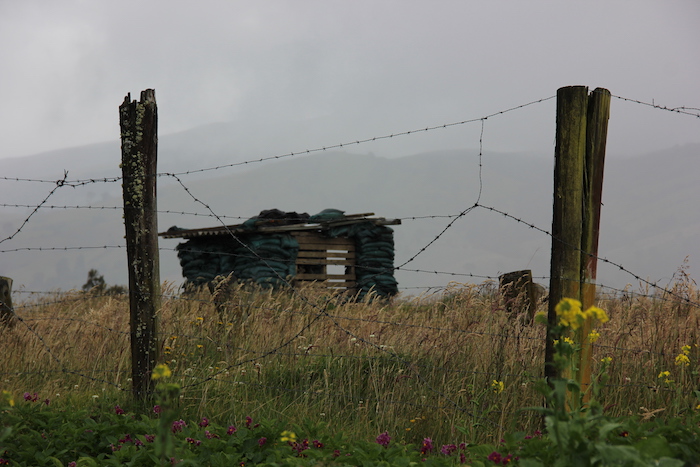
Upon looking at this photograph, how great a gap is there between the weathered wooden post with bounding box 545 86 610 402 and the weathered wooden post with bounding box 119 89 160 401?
10.5 ft

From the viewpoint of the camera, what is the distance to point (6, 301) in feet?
26.8

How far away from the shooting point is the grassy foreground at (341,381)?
4102 millimetres

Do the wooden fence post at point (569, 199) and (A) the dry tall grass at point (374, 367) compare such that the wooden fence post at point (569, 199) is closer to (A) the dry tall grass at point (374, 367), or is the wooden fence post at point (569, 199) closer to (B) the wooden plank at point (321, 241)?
(A) the dry tall grass at point (374, 367)

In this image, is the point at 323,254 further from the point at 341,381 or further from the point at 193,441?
the point at 193,441

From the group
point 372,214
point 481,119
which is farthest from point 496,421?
point 372,214

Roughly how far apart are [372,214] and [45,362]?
36.4ft

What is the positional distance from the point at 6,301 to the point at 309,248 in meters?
9.59

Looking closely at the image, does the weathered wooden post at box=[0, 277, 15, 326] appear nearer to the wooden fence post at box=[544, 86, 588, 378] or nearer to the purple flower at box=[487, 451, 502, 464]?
the wooden fence post at box=[544, 86, 588, 378]

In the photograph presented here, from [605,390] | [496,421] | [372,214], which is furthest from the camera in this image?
[372,214]

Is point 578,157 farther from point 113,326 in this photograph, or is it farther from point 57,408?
point 113,326

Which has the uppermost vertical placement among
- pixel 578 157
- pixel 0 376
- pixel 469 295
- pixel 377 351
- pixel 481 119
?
pixel 481 119

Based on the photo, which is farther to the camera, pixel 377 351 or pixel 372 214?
pixel 372 214

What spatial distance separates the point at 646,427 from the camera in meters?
2.94

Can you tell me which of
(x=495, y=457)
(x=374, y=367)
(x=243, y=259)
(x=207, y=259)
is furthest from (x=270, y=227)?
(x=495, y=457)
